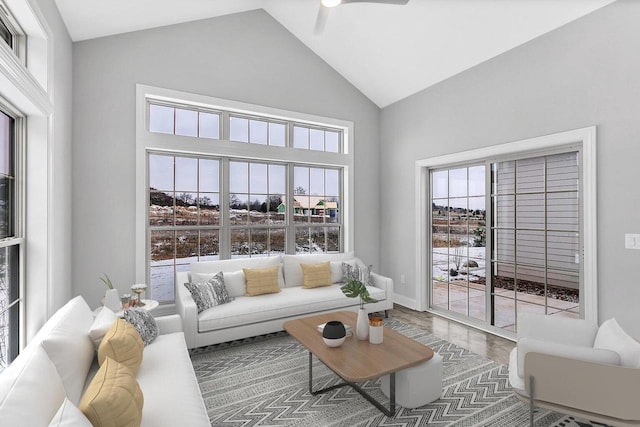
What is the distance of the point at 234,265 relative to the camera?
4023 millimetres

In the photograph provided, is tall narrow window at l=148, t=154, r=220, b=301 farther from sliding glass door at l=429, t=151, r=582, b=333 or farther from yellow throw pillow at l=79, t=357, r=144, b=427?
sliding glass door at l=429, t=151, r=582, b=333

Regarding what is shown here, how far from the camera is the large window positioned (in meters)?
2.09

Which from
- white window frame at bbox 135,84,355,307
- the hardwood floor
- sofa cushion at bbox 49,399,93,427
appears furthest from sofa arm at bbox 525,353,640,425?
white window frame at bbox 135,84,355,307

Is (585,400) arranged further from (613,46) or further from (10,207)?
(10,207)

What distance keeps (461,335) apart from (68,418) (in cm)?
371

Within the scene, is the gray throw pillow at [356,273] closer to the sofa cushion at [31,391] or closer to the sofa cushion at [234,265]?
the sofa cushion at [234,265]

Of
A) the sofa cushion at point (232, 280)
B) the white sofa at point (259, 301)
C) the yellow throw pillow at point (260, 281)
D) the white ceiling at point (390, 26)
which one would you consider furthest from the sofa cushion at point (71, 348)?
the white ceiling at point (390, 26)

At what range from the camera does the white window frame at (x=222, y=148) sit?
3.74 metres

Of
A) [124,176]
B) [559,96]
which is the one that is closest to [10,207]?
[124,176]

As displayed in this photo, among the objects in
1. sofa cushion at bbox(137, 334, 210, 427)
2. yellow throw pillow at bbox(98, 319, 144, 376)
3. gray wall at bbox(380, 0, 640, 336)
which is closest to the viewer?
sofa cushion at bbox(137, 334, 210, 427)

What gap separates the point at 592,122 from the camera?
2977mm

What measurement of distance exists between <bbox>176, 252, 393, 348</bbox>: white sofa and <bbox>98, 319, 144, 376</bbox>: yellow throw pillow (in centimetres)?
112

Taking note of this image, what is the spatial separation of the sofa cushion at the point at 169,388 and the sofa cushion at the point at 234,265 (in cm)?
139

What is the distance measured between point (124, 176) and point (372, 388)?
3334mm
